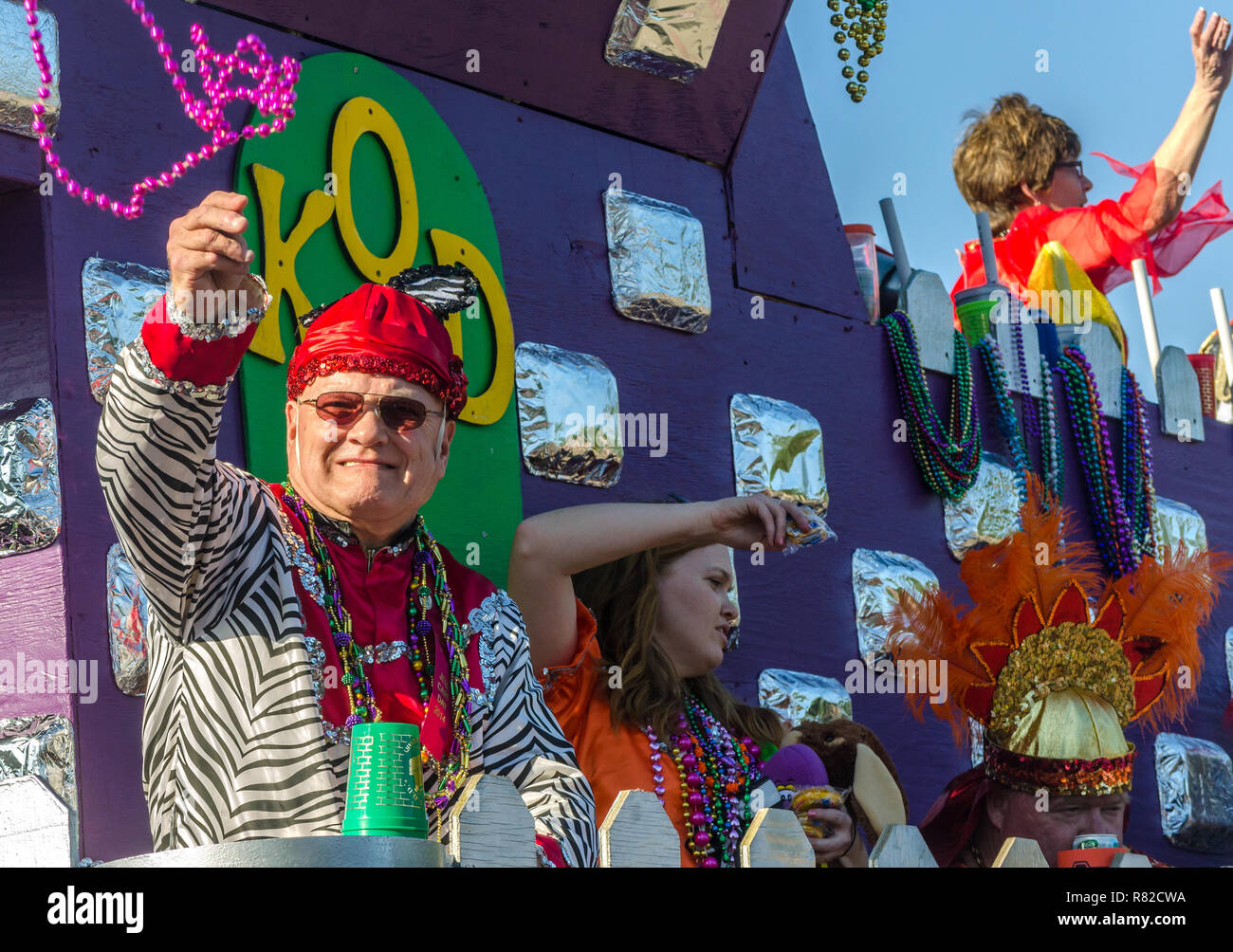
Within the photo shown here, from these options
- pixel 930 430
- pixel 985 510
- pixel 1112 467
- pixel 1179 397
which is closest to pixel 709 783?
pixel 930 430

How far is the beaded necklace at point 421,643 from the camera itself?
9.32ft

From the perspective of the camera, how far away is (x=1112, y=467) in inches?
242

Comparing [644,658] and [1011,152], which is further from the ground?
[1011,152]

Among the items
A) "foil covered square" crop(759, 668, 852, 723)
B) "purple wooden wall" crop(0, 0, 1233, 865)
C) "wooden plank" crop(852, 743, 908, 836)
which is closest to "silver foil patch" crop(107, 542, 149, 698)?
"purple wooden wall" crop(0, 0, 1233, 865)

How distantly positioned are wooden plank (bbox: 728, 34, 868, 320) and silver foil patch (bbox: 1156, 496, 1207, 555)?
1709mm

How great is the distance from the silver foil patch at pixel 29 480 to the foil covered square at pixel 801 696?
7.03 feet

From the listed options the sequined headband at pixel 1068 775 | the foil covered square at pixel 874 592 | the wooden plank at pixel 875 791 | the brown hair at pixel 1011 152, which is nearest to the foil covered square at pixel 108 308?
the wooden plank at pixel 875 791

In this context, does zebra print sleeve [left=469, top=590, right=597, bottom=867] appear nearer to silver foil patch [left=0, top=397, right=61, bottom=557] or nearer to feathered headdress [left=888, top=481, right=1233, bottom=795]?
silver foil patch [left=0, top=397, right=61, bottom=557]

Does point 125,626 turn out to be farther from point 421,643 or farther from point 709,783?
point 709,783

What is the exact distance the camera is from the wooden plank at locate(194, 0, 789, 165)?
404cm

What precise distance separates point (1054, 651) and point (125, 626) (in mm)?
2211

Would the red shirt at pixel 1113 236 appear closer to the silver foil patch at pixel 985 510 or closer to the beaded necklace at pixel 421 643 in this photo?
the silver foil patch at pixel 985 510
